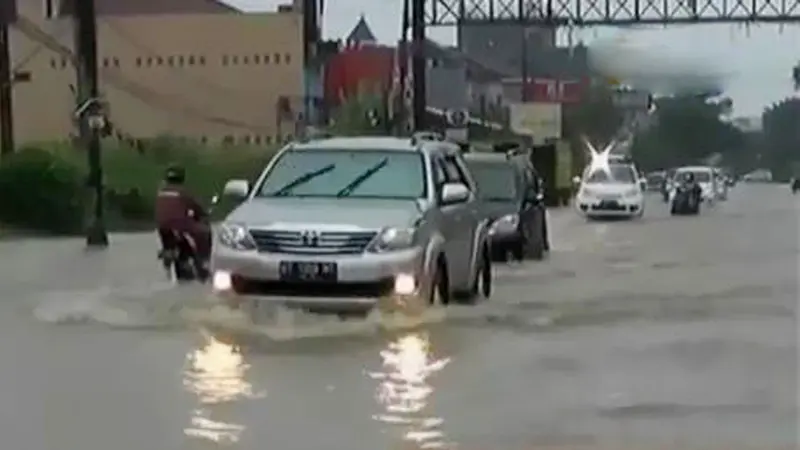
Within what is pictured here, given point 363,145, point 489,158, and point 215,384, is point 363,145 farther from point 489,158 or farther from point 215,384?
point 489,158

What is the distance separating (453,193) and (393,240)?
5.76 feet

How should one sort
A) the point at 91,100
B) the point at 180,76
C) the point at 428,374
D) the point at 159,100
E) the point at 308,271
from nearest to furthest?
the point at 428,374, the point at 308,271, the point at 91,100, the point at 180,76, the point at 159,100

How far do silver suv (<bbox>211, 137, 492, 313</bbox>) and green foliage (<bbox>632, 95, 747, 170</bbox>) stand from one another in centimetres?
10589

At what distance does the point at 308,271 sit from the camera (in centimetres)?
1555

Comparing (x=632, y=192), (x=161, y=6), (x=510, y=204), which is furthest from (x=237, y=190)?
(x=161, y=6)

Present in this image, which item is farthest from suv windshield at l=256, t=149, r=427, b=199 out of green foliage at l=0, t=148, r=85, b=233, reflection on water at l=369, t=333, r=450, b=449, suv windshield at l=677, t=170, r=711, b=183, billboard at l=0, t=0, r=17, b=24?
suv windshield at l=677, t=170, r=711, b=183

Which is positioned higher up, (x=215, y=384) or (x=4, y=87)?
(x=4, y=87)

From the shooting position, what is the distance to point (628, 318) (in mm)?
17719

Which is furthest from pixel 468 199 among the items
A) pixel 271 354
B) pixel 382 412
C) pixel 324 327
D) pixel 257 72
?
pixel 257 72

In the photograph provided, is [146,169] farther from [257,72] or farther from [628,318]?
[628,318]

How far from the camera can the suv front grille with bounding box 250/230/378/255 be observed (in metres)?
15.6

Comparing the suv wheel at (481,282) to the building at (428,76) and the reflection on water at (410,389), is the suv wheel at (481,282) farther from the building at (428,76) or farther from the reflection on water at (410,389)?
the building at (428,76)

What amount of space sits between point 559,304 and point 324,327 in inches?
176

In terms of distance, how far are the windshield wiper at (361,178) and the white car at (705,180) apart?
42972 mm
